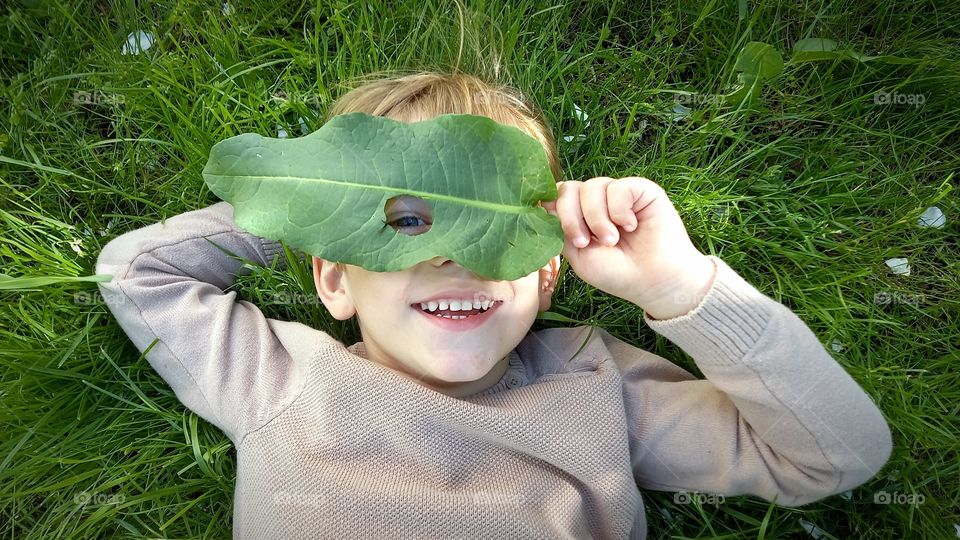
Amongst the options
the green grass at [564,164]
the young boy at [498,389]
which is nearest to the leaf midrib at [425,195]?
the young boy at [498,389]

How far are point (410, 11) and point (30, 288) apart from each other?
4.65 ft

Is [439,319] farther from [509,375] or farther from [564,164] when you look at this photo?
[564,164]

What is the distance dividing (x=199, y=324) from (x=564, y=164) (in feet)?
3.86

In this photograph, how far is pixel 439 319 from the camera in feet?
5.88

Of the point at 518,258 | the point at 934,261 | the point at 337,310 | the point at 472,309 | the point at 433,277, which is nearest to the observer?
the point at 518,258

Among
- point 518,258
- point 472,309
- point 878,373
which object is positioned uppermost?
point 518,258

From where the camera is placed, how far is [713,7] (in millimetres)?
2465

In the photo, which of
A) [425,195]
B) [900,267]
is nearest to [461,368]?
[425,195]

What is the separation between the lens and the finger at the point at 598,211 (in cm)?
165

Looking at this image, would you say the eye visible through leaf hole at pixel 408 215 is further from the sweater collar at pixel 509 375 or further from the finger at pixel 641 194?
the sweater collar at pixel 509 375

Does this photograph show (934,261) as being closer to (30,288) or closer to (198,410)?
(198,410)

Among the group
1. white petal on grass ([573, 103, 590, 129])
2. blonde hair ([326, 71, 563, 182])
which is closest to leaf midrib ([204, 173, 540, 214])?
blonde hair ([326, 71, 563, 182])

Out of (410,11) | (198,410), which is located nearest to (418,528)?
(198,410)

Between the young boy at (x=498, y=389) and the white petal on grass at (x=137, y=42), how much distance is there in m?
0.73
